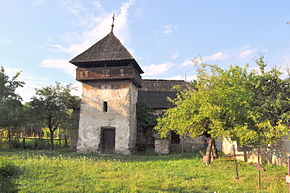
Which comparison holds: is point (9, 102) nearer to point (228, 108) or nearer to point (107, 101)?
point (107, 101)

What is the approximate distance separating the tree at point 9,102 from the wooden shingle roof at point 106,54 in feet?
19.0

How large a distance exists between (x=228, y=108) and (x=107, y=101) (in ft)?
33.6

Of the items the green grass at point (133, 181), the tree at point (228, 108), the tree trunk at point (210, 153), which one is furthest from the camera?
the tree trunk at point (210, 153)

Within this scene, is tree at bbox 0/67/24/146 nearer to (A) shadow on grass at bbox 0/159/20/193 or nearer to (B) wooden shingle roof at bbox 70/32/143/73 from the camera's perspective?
(B) wooden shingle roof at bbox 70/32/143/73

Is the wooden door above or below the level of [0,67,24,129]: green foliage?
below

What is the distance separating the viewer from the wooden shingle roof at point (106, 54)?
55.6 feet

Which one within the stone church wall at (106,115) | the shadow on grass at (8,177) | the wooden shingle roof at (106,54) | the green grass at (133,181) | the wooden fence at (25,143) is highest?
the wooden shingle roof at (106,54)

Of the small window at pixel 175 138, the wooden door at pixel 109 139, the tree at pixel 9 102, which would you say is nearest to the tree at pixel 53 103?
the tree at pixel 9 102

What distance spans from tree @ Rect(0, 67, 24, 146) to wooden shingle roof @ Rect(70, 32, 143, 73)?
578cm

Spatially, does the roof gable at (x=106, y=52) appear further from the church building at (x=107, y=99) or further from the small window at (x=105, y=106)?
the small window at (x=105, y=106)

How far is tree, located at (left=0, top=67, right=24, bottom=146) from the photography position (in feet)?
53.1

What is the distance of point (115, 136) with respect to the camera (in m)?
16.7

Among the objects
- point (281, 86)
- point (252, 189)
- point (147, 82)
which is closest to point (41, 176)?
point (252, 189)

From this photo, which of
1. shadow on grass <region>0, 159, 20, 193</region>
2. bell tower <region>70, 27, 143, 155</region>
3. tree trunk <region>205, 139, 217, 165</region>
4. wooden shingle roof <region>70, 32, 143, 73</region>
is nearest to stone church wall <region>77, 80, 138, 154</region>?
bell tower <region>70, 27, 143, 155</region>
